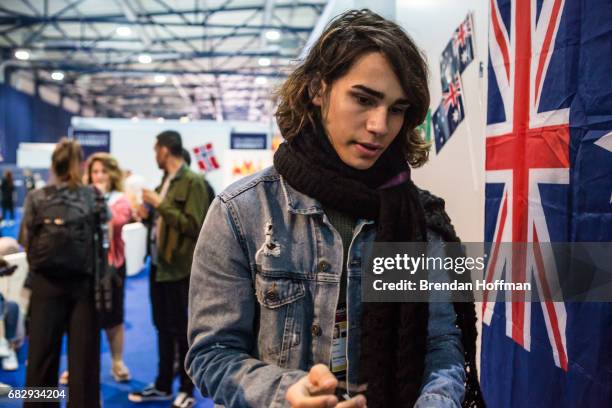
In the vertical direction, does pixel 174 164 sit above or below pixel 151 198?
above

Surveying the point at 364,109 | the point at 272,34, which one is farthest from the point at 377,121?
the point at 272,34

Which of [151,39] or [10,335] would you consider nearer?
[10,335]

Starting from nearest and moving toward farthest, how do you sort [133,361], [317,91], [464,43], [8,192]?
[317,91]
[464,43]
[133,361]
[8,192]

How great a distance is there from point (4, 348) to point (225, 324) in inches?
126

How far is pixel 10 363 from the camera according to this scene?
3.36 m

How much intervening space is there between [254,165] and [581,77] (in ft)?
21.5

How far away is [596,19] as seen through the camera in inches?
42.7

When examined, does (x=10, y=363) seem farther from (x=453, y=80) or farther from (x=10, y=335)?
(x=453, y=80)

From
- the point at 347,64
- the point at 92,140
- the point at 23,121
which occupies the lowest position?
the point at 347,64

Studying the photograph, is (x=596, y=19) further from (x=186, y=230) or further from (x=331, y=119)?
(x=186, y=230)

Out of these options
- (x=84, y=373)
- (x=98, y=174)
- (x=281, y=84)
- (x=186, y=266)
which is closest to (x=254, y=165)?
(x=98, y=174)

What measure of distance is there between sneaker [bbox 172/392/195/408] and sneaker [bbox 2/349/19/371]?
1.17 metres

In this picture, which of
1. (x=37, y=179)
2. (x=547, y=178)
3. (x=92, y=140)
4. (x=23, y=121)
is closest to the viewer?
(x=547, y=178)

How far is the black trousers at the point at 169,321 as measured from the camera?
2.95 metres
